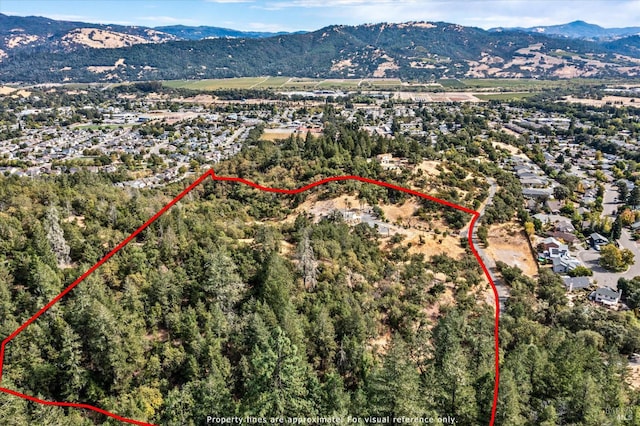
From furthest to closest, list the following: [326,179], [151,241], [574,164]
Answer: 1. [574,164]
2. [326,179]
3. [151,241]

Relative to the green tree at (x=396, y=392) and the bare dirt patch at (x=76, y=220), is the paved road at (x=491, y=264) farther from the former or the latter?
the bare dirt patch at (x=76, y=220)

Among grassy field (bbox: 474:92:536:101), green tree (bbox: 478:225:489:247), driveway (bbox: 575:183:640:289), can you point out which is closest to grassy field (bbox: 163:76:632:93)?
grassy field (bbox: 474:92:536:101)

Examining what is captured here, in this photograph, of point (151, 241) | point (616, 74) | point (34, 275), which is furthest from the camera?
point (616, 74)

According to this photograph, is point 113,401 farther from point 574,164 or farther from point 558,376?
point 574,164

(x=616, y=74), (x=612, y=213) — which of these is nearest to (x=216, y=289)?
(x=612, y=213)

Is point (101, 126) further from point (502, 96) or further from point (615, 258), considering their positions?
point (502, 96)

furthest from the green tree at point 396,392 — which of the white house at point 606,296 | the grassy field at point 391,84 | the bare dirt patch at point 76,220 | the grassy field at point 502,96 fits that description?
the grassy field at point 391,84

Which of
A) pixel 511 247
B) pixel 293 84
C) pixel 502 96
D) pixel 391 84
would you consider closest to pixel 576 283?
pixel 511 247

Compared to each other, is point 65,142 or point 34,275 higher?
point 34,275

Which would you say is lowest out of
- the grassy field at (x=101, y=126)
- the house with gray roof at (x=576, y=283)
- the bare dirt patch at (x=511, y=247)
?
the house with gray roof at (x=576, y=283)
